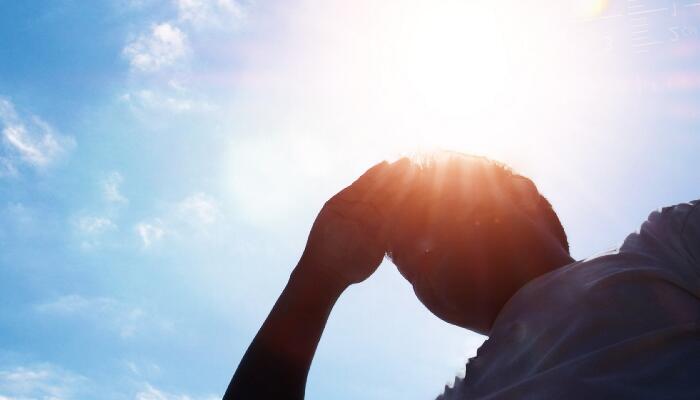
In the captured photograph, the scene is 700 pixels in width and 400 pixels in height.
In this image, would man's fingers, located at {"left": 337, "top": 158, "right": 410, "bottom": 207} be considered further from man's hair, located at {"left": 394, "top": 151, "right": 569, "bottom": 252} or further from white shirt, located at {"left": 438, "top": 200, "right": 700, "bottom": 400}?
white shirt, located at {"left": 438, "top": 200, "right": 700, "bottom": 400}

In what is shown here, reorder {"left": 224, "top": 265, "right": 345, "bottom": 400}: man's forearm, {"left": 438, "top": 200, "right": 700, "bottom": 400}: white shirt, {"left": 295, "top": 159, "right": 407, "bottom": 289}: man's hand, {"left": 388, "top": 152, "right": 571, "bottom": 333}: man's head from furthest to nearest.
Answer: {"left": 295, "top": 159, "right": 407, "bottom": 289}: man's hand < {"left": 224, "top": 265, "right": 345, "bottom": 400}: man's forearm < {"left": 388, "top": 152, "right": 571, "bottom": 333}: man's head < {"left": 438, "top": 200, "right": 700, "bottom": 400}: white shirt

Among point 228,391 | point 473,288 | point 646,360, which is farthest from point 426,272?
point 646,360

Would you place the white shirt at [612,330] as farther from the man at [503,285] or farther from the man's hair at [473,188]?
the man's hair at [473,188]

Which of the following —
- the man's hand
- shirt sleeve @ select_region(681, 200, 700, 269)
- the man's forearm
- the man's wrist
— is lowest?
shirt sleeve @ select_region(681, 200, 700, 269)

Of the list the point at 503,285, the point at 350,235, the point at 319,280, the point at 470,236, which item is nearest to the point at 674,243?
the point at 503,285

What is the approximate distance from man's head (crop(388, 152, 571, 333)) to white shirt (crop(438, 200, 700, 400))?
0.31 metres

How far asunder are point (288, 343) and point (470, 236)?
2.59 feet

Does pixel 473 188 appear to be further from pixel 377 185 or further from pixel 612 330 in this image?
pixel 612 330

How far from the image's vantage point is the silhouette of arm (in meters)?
2.07

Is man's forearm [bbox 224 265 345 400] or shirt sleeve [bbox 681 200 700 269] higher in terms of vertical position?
man's forearm [bbox 224 265 345 400]

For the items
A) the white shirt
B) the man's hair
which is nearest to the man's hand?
the man's hair

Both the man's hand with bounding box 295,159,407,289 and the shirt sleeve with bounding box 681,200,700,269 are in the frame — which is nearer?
the shirt sleeve with bounding box 681,200,700,269

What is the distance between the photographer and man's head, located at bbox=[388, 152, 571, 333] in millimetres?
1801

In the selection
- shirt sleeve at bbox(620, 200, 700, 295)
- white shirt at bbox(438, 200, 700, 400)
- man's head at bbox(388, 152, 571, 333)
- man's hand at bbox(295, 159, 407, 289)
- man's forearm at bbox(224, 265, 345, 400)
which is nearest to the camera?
white shirt at bbox(438, 200, 700, 400)
